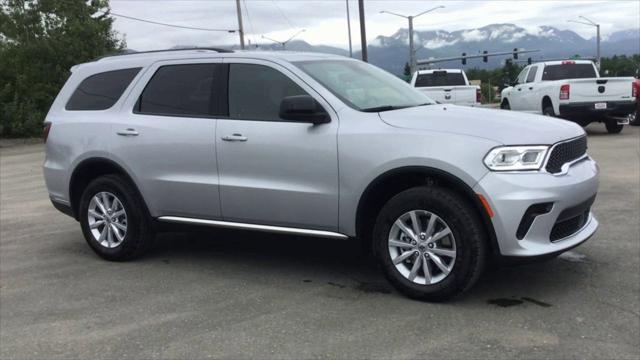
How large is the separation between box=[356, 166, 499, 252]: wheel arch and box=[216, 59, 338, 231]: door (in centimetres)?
21

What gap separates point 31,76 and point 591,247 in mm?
24967

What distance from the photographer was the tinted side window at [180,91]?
17.5 ft

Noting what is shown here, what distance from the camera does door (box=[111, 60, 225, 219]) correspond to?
5.21 m

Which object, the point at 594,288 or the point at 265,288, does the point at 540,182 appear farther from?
the point at 265,288

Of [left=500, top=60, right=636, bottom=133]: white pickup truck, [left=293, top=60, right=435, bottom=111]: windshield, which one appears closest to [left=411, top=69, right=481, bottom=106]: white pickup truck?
[left=500, top=60, right=636, bottom=133]: white pickup truck

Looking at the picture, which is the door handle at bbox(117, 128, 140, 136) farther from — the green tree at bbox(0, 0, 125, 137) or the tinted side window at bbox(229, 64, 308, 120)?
the green tree at bbox(0, 0, 125, 137)

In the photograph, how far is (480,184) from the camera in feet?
13.4

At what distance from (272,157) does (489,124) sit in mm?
1606

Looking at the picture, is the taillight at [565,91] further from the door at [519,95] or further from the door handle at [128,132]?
the door handle at [128,132]

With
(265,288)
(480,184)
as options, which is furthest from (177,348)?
(480,184)

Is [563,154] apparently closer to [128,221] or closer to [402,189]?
[402,189]

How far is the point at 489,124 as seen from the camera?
4.31 meters

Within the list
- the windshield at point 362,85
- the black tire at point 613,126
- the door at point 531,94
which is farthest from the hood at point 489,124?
the black tire at point 613,126

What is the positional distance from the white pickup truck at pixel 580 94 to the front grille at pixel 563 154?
10635mm
